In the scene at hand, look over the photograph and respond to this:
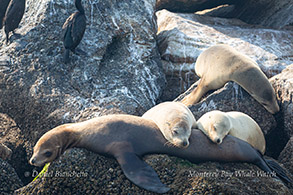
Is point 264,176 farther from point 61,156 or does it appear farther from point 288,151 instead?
point 61,156

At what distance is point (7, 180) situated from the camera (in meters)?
4.90

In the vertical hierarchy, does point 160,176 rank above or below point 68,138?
below

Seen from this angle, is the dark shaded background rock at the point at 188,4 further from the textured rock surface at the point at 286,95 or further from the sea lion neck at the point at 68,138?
the sea lion neck at the point at 68,138

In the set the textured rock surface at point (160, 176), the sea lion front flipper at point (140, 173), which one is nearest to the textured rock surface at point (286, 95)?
the textured rock surface at point (160, 176)

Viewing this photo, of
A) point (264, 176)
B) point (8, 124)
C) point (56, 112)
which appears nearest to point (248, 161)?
point (264, 176)

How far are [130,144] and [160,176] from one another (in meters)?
0.48

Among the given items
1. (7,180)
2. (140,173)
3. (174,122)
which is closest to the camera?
(140,173)

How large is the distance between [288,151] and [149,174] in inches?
90.2

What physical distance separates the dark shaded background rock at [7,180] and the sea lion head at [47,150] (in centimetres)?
55

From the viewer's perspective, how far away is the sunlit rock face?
343 inches

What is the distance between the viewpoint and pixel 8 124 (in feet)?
22.2

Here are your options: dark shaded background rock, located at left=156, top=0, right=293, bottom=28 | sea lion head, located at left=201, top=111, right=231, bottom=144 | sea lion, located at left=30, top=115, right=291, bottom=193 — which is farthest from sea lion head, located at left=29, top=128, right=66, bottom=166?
dark shaded background rock, located at left=156, top=0, right=293, bottom=28

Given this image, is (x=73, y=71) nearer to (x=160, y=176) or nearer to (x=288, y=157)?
(x=160, y=176)

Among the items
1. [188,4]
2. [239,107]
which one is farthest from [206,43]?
[239,107]
